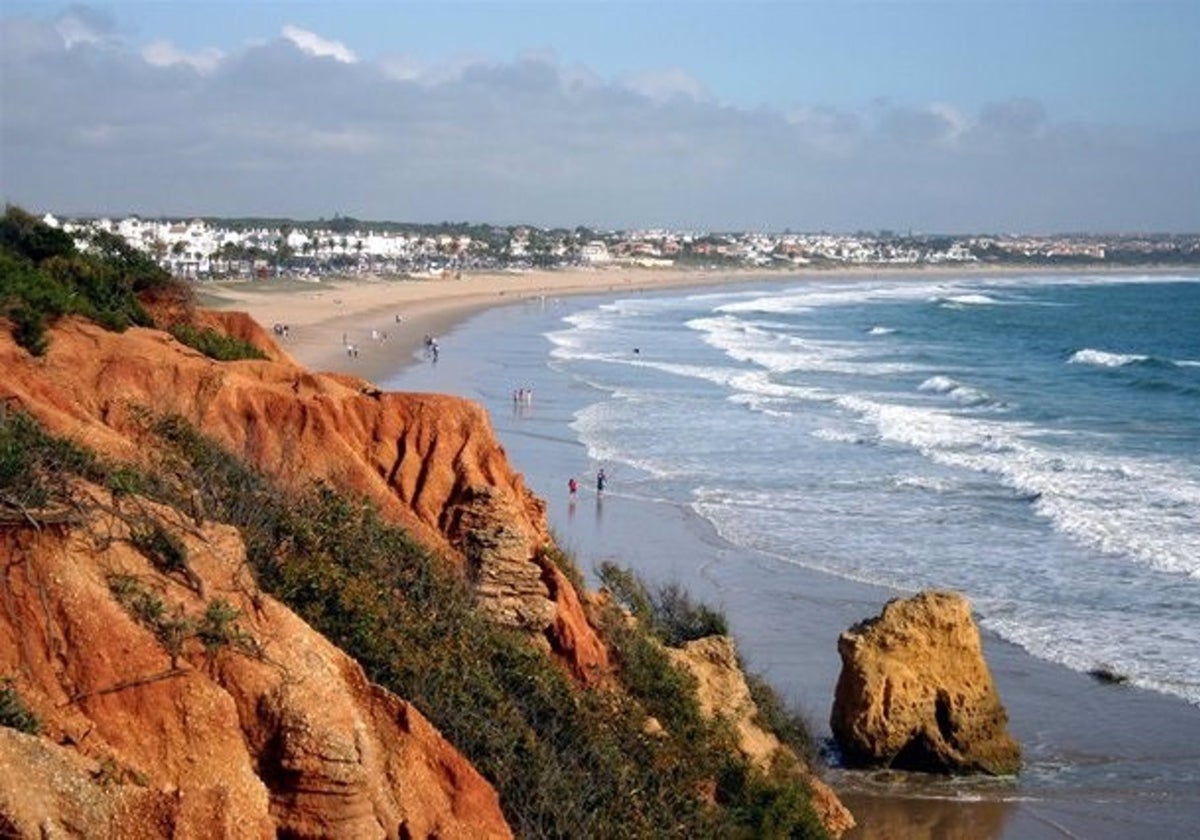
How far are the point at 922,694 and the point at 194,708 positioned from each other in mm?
11110

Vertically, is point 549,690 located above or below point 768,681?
above

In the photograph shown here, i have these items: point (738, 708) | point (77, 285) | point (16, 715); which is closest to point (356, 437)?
point (738, 708)

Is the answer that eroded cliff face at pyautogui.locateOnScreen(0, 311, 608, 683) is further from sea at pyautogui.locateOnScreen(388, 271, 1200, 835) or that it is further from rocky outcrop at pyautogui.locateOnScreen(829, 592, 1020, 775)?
sea at pyautogui.locateOnScreen(388, 271, 1200, 835)

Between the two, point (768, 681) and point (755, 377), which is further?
point (755, 377)

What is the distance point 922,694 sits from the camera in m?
17.2

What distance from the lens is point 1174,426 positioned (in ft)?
150

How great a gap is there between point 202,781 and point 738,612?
16.8 meters

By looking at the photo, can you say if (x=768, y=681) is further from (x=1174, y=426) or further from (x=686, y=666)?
(x=1174, y=426)

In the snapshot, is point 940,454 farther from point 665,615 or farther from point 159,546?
point 159,546

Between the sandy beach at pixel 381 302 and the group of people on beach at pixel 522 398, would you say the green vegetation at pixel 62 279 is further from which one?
the sandy beach at pixel 381 302

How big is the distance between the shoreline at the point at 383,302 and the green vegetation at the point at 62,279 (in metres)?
31.6

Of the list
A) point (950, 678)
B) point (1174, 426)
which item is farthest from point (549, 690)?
point (1174, 426)

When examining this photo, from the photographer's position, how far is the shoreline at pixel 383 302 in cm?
6259

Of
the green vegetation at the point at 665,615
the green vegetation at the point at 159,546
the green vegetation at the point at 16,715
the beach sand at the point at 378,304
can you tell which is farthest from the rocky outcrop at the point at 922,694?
the beach sand at the point at 378,304
